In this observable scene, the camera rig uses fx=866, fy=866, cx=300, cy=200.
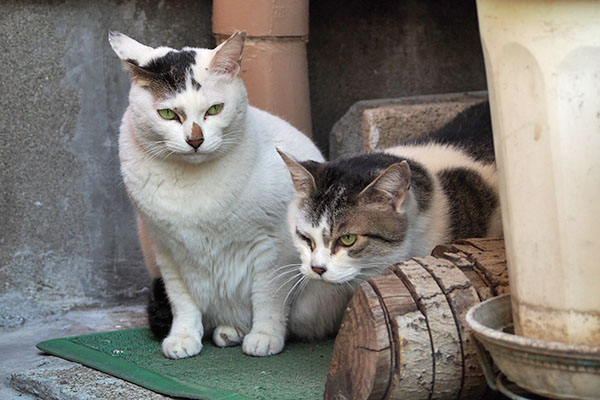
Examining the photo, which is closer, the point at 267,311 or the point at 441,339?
the point at 441,339

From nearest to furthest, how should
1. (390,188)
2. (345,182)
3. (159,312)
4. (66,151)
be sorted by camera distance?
(390,188) → (345,182) → (159,312) → (66,151)

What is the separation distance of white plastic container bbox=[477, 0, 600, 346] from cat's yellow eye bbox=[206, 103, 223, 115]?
121 cm

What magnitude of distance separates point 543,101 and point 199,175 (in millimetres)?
1529

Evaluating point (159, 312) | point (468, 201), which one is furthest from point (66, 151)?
point (468, 201)

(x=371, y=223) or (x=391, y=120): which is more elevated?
(x=391, y=120)

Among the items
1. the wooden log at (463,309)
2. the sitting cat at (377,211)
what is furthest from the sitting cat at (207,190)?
the wooden log at (463,309)

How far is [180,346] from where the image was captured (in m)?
3.29

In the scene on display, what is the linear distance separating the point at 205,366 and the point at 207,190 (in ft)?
2.13

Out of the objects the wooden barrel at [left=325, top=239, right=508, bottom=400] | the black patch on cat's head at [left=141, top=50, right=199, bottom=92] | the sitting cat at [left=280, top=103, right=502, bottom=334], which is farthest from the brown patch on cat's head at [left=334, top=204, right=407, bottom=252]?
the black patch on cat's head at [left=141, top=50, right=199, bottom=92]

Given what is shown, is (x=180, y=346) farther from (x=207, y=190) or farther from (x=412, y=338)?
(x=412, y=338)

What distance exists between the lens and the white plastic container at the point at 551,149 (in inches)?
77.6

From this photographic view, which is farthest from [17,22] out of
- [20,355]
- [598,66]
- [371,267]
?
[598,66]

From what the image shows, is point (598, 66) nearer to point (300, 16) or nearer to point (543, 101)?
point (543, 101)

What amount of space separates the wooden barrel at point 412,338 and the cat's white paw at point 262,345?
0.72 m
